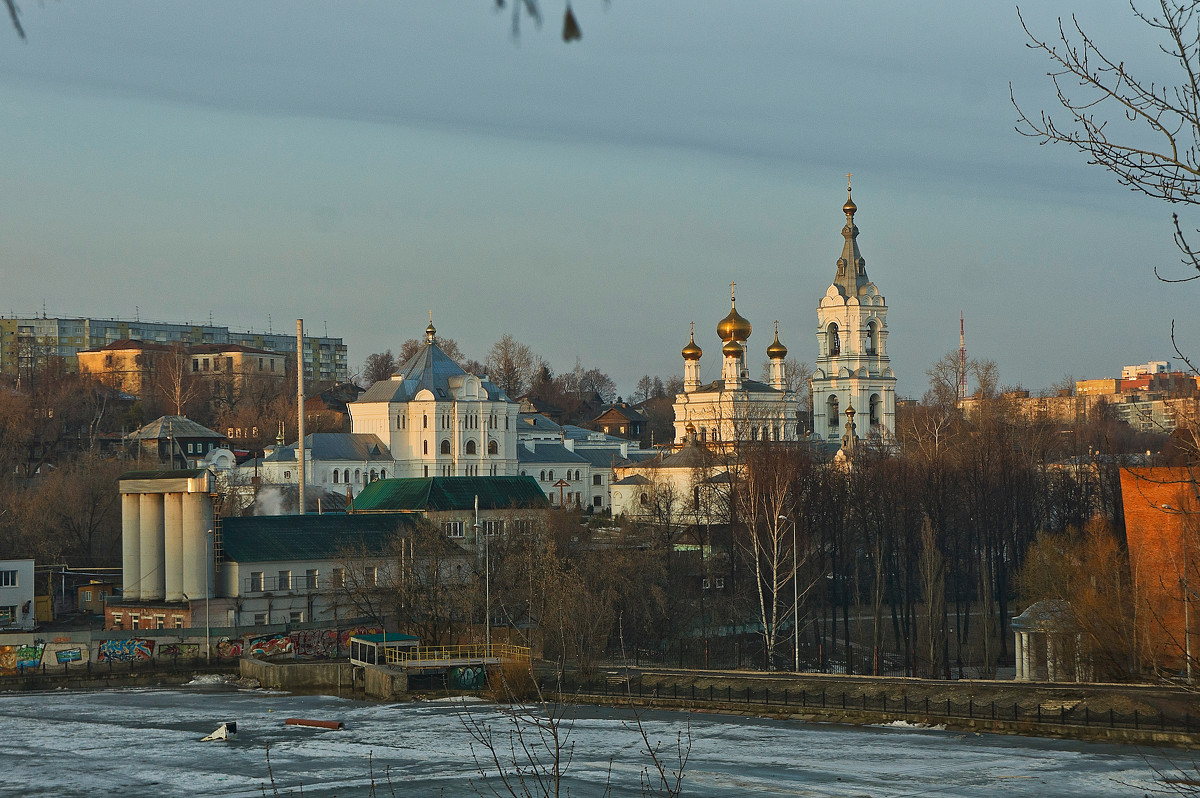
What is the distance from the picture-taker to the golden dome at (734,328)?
91750 mm

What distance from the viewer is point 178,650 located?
44438mm

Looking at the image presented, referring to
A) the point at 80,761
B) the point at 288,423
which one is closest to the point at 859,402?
the point at 288,423

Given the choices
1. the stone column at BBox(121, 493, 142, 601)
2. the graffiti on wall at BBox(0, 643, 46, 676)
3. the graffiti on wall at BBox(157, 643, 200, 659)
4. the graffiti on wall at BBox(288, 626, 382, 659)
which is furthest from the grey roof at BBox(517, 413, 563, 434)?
the graffiti on wall at BBox(0, 643, 46, 676)

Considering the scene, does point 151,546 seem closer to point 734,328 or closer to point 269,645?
point 269,645

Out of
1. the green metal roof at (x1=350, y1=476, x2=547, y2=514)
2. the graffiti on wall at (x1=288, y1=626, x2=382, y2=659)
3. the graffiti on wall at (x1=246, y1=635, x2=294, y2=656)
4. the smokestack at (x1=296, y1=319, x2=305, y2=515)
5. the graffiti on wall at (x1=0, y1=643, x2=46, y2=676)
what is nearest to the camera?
the graffiti on wall at (x1=0, y1=643, x2=46, y2=676)

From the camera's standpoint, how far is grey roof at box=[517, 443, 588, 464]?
90875 millimetres

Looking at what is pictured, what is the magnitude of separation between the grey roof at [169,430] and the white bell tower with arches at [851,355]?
137ft

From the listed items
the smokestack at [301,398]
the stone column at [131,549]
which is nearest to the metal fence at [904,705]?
the stone column at [131,549]

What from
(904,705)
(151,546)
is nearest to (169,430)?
(151,546)

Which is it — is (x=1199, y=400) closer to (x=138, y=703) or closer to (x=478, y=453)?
(x=138, y=703)

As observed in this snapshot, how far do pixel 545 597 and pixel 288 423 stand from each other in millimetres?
72846

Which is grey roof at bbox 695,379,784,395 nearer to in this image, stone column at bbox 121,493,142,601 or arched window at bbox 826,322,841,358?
arched window at bbox 826,322,841,358

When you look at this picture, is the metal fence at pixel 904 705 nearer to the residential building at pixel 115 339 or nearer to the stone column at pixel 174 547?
the stone column at pixel 174 547

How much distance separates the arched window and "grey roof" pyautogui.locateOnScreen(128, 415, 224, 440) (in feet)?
139
